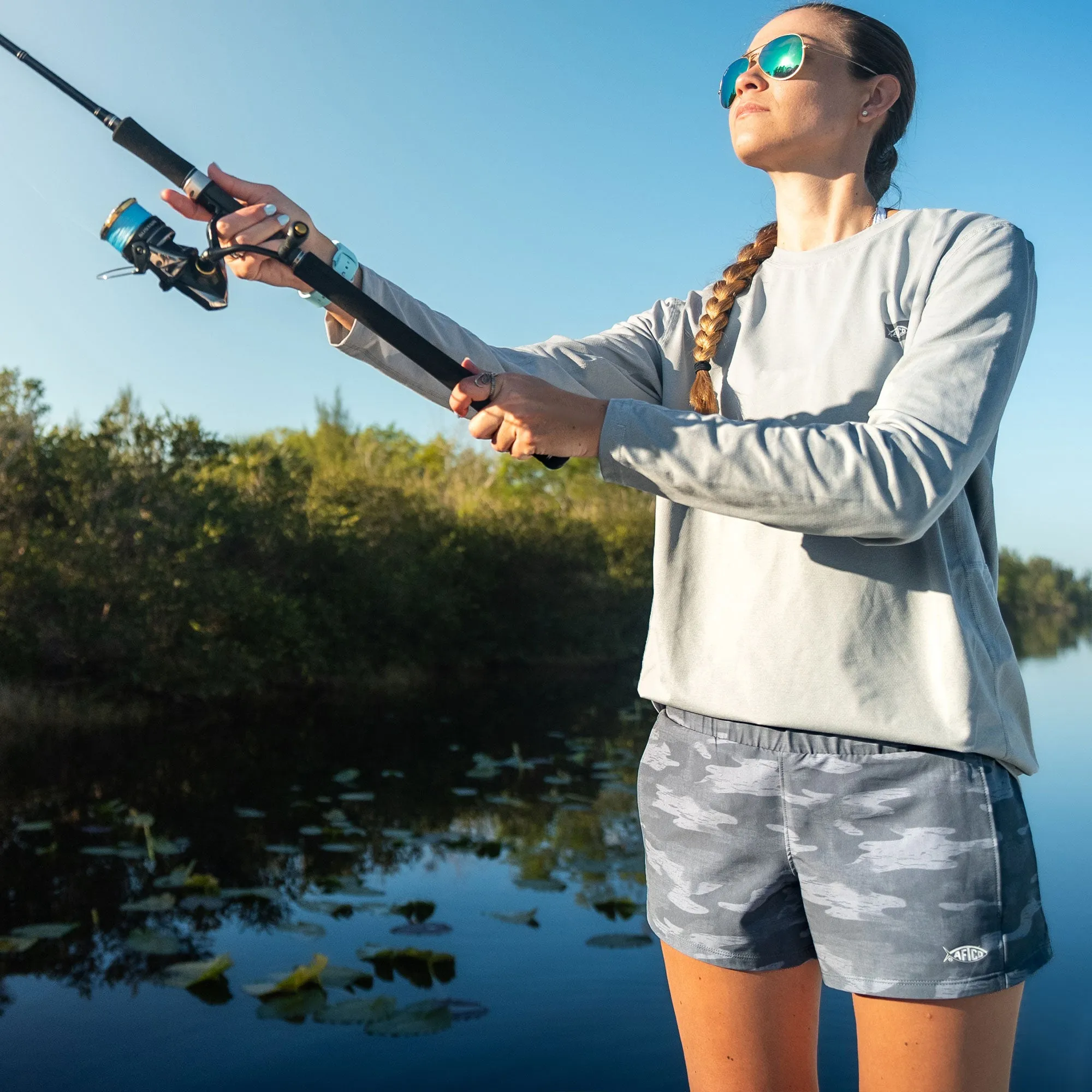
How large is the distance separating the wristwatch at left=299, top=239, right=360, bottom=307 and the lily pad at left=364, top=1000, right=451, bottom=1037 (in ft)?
7.91

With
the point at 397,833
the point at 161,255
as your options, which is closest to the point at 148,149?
the point at 161,255

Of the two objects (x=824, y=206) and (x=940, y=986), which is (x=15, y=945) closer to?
(x=940, y=986)

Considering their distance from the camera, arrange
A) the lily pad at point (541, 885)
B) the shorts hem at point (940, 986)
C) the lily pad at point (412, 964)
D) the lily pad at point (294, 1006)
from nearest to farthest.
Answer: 1. the shorts hem at point (940, 986)
2. the lily pad at point (294, 1006)
3. the lily pad at point (412, 964)
4. the lily pad at point (541, 885)

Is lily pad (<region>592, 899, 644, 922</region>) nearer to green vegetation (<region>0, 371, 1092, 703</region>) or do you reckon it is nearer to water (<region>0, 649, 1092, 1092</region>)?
water (<region>0, 649, 1092, 1092</region>)

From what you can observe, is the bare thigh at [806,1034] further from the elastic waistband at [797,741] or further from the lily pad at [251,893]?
the lily pad at [251,893]

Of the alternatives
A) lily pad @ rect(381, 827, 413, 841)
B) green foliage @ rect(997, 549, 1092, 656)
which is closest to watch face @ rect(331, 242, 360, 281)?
lily pad @ rect(381, 827, 413, 841)

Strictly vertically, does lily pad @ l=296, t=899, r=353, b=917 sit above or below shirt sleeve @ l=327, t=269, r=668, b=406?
below

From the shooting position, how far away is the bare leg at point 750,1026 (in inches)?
50.4

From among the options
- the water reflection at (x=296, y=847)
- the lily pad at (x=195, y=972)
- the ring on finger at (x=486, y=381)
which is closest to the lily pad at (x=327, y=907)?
the water reflection at (x=296, y=847)

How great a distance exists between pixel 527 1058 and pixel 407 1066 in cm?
35

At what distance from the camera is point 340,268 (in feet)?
4.62

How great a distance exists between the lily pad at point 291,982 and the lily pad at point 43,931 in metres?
0.95

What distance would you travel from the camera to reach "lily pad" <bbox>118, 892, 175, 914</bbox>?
4.09 m

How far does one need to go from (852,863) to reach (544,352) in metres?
0.84
